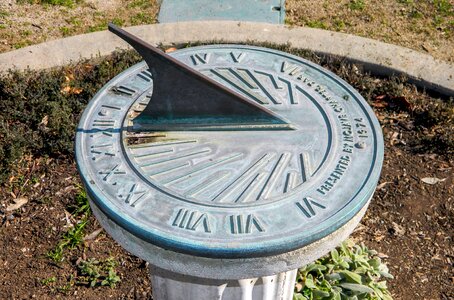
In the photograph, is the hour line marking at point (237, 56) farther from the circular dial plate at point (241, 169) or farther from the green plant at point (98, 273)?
the green plant at point (98, 273)

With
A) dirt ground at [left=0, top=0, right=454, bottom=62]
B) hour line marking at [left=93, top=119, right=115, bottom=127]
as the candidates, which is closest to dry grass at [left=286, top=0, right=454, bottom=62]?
dirt ground at [left=0, top=0, right=454, bottom=62]

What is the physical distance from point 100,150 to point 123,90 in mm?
486

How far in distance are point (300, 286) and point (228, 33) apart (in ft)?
8.56

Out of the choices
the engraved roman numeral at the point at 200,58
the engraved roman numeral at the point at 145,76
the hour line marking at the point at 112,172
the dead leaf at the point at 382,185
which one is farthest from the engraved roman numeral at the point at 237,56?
the dead leaf at the point at 382,185

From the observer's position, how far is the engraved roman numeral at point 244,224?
2580 mm

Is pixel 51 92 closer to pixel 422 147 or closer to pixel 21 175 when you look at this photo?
pixel 21 175

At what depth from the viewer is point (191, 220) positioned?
2621 mm

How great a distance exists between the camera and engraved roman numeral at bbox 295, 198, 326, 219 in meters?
2.66

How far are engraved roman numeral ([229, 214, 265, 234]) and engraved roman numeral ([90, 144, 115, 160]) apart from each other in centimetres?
65

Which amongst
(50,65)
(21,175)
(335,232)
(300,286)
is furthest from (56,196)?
(335,232)

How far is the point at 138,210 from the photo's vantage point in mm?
2650

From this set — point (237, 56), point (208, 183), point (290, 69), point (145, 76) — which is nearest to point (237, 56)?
point (237, 56)

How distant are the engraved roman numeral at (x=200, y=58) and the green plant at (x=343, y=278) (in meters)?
1.33

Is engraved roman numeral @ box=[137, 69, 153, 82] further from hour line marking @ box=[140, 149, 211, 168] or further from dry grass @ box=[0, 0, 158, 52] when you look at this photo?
dry grass @ box=[0, 0, 158, 52]
